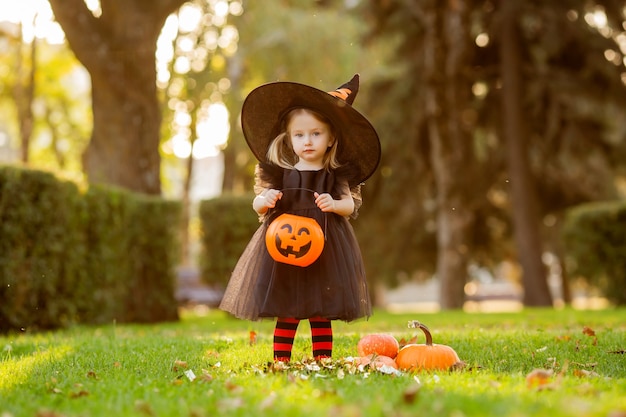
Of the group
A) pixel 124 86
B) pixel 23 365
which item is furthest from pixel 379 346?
pixel 124 86

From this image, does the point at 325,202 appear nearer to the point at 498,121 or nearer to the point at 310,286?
the point at 310,286

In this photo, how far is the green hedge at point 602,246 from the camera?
14.6 meters

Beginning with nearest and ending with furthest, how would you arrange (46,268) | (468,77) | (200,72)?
(46,268) < (468,77) < (200,72)

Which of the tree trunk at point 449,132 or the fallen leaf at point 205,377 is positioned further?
the tree trunk at point 449,132

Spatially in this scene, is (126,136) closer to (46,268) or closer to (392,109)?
(46,268)

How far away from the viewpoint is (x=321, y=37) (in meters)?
21.3

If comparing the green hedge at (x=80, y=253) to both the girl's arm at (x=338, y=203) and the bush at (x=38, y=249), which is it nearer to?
the bush at (x=38, y=249)

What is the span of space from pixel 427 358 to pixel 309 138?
1720mm

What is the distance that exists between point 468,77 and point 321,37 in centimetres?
534

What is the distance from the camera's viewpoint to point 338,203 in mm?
5285

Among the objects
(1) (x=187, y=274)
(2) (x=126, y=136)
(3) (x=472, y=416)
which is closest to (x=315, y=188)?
(3) (x=472, y=416)

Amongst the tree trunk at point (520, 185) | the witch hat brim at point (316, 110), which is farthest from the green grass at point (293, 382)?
the tree trunk at point (520, 185)

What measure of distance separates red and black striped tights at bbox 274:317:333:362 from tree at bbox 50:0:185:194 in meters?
8.52

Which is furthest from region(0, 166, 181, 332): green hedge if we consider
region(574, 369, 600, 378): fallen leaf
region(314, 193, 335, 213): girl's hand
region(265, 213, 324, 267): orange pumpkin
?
region(574, 369, 600, 378): fallen leaf
